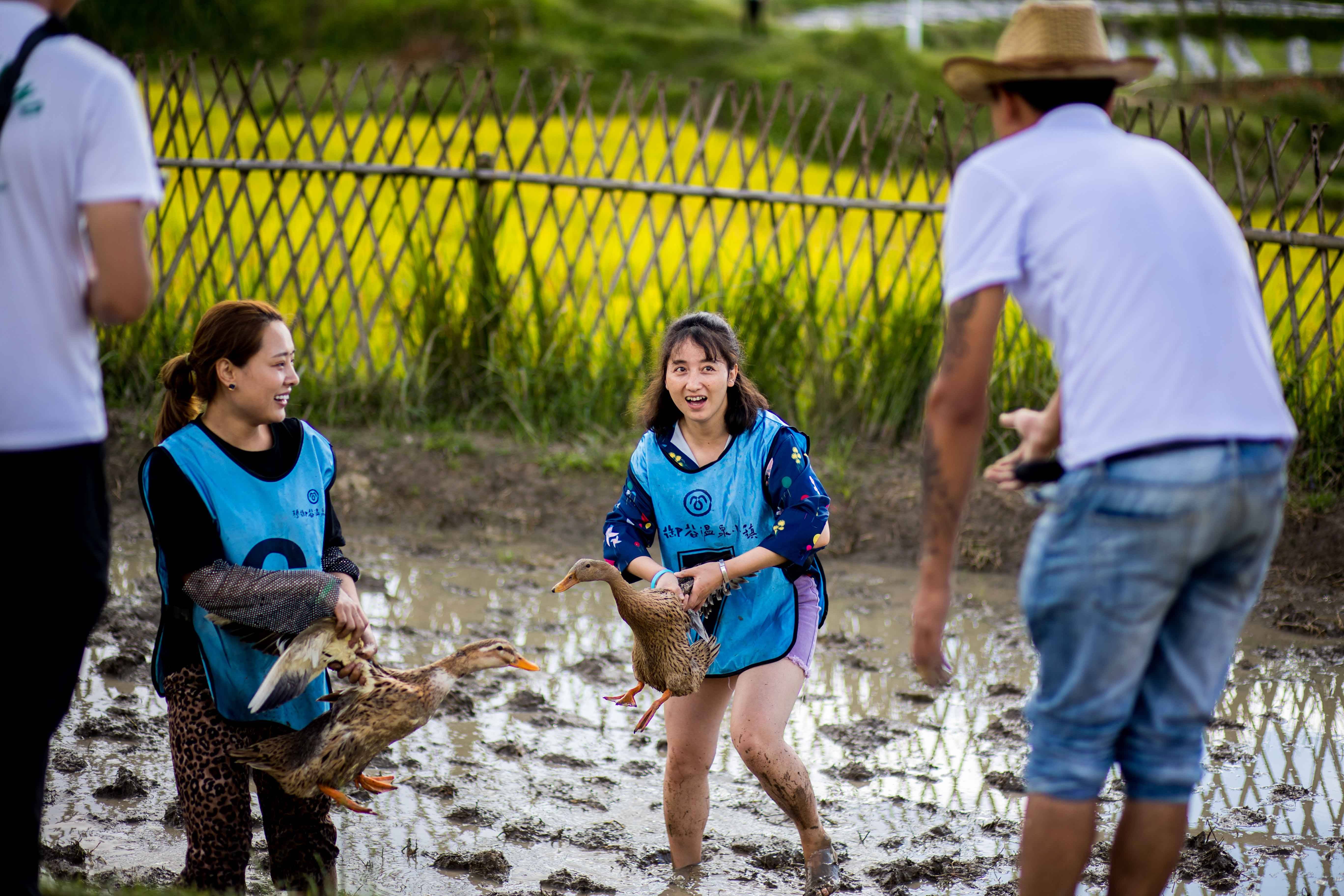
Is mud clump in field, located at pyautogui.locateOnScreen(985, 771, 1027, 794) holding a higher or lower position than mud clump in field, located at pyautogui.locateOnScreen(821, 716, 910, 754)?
higher

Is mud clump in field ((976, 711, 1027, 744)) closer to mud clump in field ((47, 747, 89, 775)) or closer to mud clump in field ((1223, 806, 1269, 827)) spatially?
mud clump in field ((1223, 806, 1269, 827))

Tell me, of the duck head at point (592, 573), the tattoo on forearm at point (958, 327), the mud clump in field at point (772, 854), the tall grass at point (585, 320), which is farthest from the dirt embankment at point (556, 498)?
the tattoo on forearm at point (958, 327)

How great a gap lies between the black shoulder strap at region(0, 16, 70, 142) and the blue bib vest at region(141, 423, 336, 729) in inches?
37.1

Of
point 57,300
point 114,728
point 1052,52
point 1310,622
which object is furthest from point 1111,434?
point 1310,622

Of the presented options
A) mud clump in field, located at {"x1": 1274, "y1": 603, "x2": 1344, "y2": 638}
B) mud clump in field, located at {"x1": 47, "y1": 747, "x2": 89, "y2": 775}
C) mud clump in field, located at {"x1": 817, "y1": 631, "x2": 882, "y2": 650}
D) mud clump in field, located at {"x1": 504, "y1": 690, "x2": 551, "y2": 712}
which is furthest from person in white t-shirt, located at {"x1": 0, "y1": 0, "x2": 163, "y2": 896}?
mud clump in field, located at {"x1": 1274, "y1": 603, "x2": 1344, "y2": 638}

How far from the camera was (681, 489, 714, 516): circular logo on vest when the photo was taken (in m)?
3.04

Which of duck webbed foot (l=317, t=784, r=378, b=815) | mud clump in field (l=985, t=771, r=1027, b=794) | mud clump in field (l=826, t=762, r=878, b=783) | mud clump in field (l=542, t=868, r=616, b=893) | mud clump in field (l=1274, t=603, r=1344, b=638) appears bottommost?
mud clump in field (l=542, t=868, r=616, b=893)

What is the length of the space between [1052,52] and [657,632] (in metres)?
1.57

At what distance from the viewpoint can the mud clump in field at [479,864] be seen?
3055mm

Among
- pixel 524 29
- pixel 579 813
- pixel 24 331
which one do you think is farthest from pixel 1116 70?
pixel 524 29

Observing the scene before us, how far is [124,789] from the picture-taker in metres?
3.36

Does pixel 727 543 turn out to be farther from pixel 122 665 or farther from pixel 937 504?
pixel 122 665

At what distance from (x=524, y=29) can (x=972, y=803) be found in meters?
18.4

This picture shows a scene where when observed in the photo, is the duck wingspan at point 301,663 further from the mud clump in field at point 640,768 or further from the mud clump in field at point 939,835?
the mud clump in field at point 939,835
